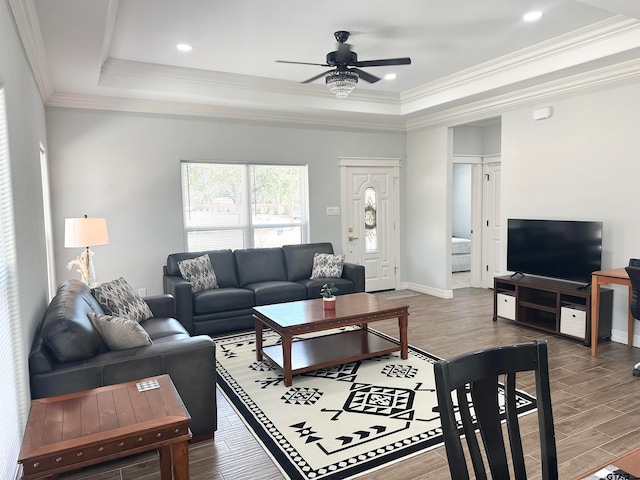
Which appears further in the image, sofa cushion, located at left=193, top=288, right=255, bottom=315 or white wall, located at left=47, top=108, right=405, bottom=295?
white wall, located at left=47, top=108, right=405, bottom=295

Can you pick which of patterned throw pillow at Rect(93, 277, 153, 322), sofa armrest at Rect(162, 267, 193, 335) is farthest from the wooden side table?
sofa armrest at Rect(162, 267, 193, 335)

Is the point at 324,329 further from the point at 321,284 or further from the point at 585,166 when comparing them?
the point at 585,166

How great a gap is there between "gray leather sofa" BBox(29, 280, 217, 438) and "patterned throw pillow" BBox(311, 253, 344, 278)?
3.19m

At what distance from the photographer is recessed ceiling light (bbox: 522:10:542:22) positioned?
11.8 ft

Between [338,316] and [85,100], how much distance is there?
3857 mm

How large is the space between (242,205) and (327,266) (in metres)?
1.47

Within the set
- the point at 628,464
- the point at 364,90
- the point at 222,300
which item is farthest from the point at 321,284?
the point at 628,464

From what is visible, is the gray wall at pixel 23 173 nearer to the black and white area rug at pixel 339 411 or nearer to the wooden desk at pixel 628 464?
the black and white area rug at pixel 339 411

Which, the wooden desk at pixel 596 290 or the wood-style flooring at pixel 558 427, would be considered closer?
the wood-style flooring at pixel 558 427

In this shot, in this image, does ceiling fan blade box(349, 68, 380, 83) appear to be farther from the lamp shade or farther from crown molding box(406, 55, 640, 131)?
the lamp shade

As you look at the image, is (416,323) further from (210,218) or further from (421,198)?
(210,218)

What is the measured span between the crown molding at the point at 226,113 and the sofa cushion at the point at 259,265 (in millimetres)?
1832

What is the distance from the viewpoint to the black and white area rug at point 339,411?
262 centimetres

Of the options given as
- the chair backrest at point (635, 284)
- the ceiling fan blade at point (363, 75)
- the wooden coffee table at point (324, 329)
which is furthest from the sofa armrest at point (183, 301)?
the chair backrest at point (635, 284)
